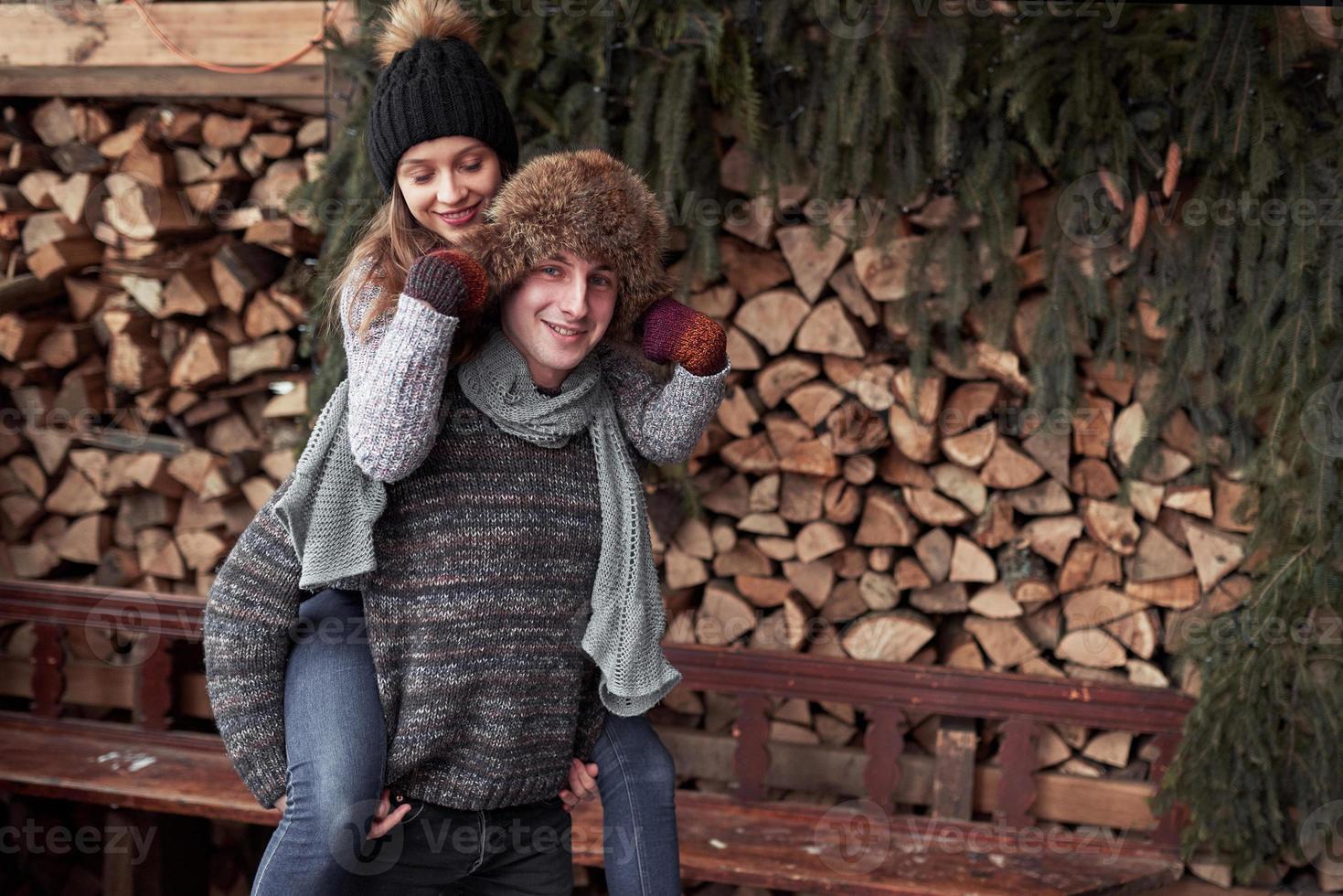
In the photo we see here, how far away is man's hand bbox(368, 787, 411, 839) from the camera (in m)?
1.64

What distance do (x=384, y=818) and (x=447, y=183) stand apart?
918mm

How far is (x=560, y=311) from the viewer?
1.67 meters

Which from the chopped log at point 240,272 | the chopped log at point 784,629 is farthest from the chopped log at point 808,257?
the chopped log at point 240,272

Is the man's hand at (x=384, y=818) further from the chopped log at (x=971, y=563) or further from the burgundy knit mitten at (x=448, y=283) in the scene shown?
the chopped log at (x=971, y=563)

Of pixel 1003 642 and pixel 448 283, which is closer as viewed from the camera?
pixel 448 283

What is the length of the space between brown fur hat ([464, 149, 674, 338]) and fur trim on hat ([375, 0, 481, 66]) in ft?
1.39

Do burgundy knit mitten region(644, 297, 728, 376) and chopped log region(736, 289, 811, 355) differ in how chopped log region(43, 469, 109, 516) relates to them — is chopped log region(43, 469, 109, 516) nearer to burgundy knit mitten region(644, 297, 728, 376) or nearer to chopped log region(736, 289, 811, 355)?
chopped log region(736, 289, 811, 355)

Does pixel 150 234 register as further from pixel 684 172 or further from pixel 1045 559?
pixel 1045 559

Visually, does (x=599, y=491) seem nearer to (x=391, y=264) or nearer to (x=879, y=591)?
A: (x=391, y=264)

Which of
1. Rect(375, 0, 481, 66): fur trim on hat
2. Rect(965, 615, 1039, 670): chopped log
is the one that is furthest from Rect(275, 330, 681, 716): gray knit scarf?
Rect(965, 615, 1039, 670): chopped log

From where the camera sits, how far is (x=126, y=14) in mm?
3119

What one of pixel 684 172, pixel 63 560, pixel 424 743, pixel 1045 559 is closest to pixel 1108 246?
pixel 1045 559

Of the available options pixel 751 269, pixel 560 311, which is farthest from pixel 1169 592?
pixel 560 311

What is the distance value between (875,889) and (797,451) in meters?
1.01
